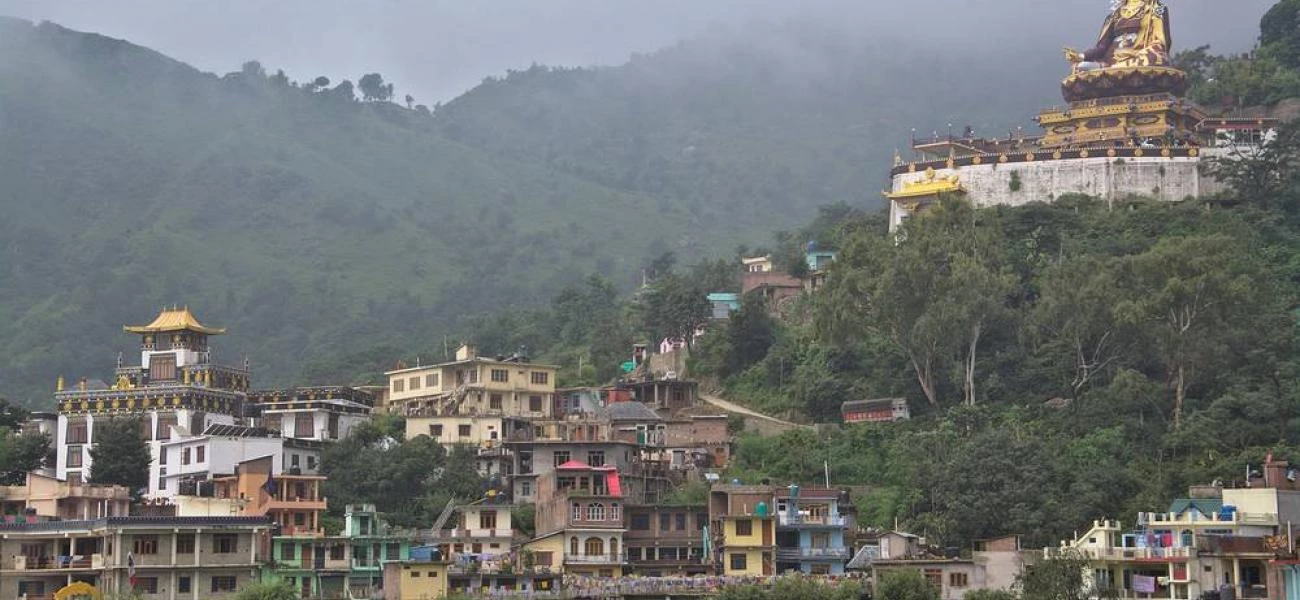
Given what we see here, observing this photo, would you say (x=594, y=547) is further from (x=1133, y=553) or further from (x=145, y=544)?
(x=1133, y=553)

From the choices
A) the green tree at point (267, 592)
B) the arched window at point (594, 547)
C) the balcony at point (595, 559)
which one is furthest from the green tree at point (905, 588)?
the green tree at point (267, 592)

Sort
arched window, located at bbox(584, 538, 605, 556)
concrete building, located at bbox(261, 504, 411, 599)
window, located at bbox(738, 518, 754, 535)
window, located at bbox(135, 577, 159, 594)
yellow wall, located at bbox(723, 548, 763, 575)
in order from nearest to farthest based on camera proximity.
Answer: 1. window, located at bbox(135, 577, 159, 594)
2. concrete building, located at bbox(261, 504, 411, 599)
3. yellow wall, located at bbox(723, 548, 763, 575)
4. window, located at bbox(738, 518, 754, 535)
5. arched window, located at bbox(584, 538, 605, 556)

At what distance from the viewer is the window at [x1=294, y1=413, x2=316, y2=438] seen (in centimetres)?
7906

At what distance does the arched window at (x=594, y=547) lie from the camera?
65750mm

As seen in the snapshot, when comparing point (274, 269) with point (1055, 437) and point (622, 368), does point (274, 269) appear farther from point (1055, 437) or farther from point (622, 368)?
point (1055, 437)

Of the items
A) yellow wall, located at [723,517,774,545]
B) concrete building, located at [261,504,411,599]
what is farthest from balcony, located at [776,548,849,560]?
concrete building, located at [261,504,411,599]

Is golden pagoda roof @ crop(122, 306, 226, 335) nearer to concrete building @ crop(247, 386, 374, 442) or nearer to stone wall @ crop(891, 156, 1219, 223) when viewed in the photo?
concrete building @ crop(247, 386, 374, 442)

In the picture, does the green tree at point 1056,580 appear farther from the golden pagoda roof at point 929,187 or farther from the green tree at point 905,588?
the golden pagoda roof at point 929,187

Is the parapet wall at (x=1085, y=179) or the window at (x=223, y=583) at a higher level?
the parapet wall at (x=1085, y=179)

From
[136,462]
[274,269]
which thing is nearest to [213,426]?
[136,462]

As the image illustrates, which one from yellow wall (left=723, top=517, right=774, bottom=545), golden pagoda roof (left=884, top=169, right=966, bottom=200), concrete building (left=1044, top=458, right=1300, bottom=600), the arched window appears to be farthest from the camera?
golden pagoda roof (left=884, top=169, right=966, bottom=200)

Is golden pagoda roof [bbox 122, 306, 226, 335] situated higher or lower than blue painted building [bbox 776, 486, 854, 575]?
higher

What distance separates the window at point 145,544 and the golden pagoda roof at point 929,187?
134 ft

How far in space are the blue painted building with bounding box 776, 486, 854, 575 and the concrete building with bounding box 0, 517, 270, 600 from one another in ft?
51.3
